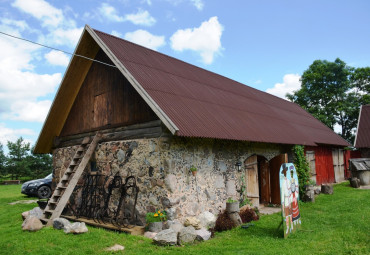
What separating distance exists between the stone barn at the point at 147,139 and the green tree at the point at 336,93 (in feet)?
71.2

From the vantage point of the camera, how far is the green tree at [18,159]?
108ft

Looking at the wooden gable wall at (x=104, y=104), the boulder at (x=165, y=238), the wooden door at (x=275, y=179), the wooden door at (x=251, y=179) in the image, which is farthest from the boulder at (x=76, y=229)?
the wooden door at (x=275, y=179)

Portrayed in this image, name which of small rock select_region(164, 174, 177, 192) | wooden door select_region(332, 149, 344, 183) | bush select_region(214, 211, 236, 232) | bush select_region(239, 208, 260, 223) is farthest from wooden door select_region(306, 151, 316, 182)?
small rock select_region(164, 174, 177, 192)

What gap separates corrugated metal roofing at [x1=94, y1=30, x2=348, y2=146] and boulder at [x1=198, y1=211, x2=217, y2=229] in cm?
209

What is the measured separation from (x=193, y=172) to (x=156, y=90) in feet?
8.15

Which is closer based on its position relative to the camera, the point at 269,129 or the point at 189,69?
the point at 269,129

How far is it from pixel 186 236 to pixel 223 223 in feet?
5.35

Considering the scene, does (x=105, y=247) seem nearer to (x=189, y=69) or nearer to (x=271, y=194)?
(x=271, y=194)

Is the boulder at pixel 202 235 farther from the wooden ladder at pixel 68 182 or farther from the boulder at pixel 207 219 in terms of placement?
the wooden ladder at pixel 68 182

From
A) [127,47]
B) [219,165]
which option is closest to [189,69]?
[127,47]

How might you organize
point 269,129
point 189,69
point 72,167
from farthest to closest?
point 189,69, point 269,129, point 72,167

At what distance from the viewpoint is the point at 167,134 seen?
24.0 ft

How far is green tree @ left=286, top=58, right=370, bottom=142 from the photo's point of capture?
99.7ft

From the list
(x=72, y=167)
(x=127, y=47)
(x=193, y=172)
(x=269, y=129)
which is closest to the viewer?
(x=193, y=172)
